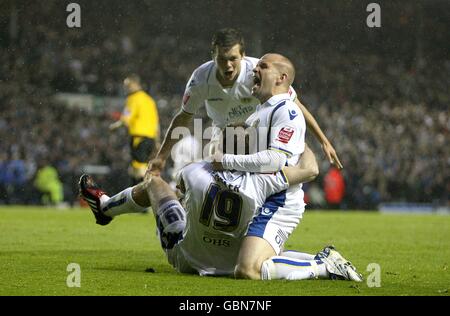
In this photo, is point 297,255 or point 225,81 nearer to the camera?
point 297,255

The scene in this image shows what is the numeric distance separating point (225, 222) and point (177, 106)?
19.4 metres

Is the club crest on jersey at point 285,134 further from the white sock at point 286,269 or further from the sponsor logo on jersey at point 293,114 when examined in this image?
the white sock at point 286,269

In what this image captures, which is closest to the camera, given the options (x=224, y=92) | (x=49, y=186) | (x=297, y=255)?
(x=297, y=255)

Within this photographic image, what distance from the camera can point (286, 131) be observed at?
6.53 meters

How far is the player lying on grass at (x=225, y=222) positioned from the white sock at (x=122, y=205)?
40cm

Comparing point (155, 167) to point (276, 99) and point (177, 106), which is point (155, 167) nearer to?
point (276, 99)

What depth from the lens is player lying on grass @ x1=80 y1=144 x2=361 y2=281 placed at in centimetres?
662

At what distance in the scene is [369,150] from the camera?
89.6 ft

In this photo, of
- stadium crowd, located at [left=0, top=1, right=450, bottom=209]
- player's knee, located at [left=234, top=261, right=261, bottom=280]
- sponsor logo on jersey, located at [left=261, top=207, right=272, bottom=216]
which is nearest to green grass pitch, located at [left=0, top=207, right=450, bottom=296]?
player's knee, located at [left=234, top=261, right=261, bottom=280]

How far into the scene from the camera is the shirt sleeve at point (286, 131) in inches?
256

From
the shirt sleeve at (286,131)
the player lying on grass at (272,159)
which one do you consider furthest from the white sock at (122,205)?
the shirt sleeve at (286,131)

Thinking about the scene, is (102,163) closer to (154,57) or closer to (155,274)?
(154,57)

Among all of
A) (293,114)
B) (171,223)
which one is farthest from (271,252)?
(293,114)

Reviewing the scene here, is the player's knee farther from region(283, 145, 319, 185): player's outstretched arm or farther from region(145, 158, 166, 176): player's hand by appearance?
region(145, 158, 166, 176): player's hand
